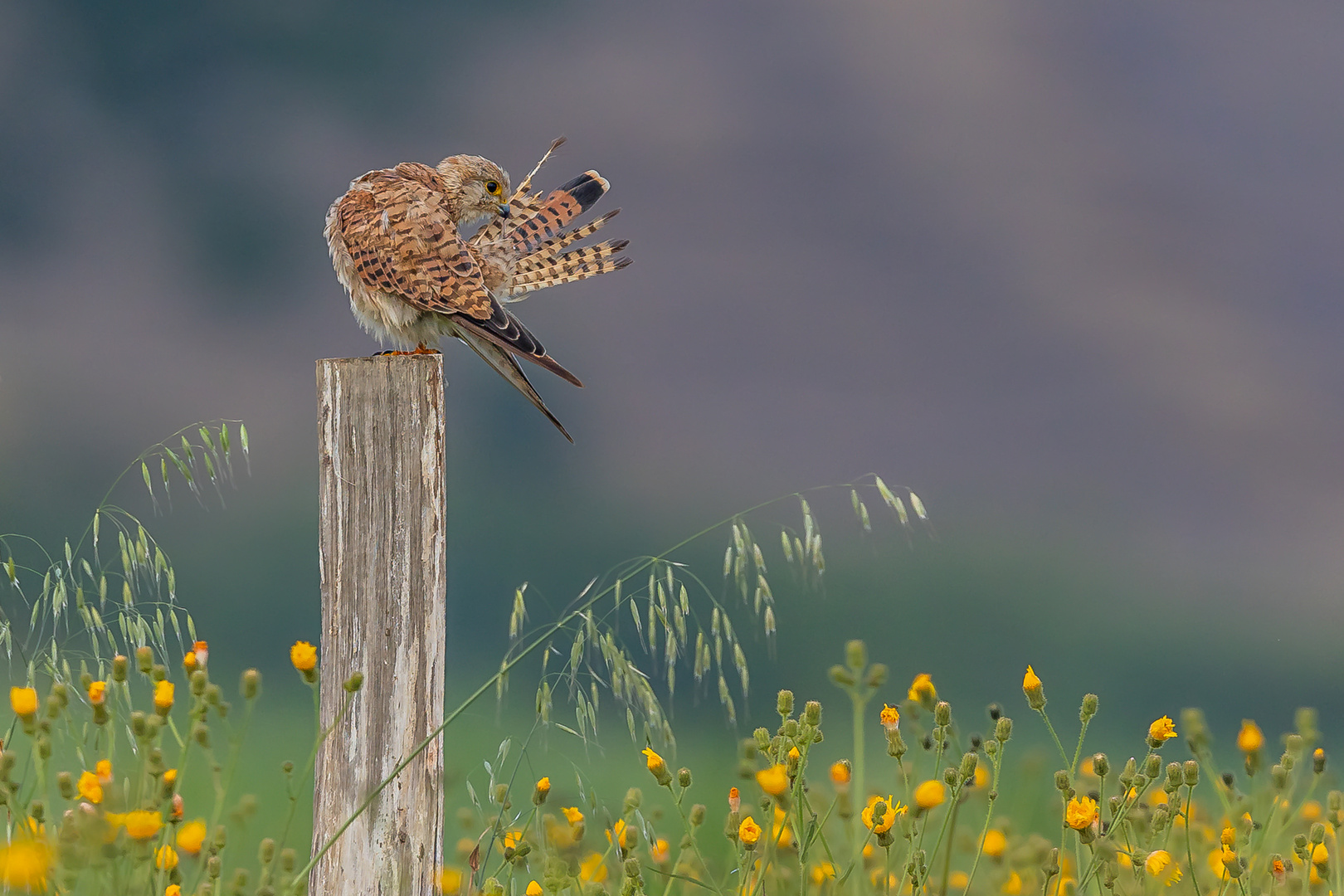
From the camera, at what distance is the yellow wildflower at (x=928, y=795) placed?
201 centimetres

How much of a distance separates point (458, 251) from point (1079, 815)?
7.76ft

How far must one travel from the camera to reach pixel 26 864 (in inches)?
63.0

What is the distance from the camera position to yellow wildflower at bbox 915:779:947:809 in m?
2.01

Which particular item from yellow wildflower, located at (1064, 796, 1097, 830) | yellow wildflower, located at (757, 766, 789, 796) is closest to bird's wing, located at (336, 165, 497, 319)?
yellow wildflower, located at (757, 766, 789, 796)

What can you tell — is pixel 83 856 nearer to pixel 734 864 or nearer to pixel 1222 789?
pixel 734 864

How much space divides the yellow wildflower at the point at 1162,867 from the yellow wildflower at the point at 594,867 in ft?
3.90

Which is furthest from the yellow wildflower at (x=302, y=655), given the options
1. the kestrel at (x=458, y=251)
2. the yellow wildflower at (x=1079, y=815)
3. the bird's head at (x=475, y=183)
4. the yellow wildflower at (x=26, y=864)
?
the bird's head at (x=475, y=183)

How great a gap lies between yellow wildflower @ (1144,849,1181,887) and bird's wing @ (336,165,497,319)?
215 cm

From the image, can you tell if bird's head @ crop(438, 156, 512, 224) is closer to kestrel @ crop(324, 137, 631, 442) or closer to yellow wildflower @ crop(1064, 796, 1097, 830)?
kestrel @ crop(324, 137, 631, 442)

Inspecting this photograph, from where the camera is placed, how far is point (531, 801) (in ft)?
7.68

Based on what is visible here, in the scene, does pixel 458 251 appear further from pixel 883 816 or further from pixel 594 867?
pixel 883 816

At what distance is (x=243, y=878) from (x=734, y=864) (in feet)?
3.69

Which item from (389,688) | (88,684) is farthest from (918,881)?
(88,684)

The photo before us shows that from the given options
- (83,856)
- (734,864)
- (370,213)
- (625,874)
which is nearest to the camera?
(83,856)
